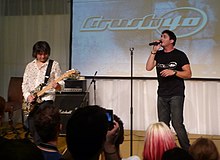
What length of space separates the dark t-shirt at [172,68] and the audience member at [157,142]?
1.69 metres

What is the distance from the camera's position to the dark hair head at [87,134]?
1.29 meters

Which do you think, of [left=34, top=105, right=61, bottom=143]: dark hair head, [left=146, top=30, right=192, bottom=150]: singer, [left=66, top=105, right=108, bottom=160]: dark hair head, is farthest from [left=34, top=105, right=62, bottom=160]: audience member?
[left=146, top=30, right=192, bottom=150]: singer

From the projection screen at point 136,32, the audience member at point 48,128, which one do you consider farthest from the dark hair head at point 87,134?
the projection screen at point 136,32

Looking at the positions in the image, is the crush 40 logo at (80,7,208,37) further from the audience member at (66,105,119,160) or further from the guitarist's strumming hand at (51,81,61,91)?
the audience member at (66,105,119,160)

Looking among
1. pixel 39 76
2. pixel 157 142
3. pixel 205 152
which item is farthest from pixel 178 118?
pixel 205 152

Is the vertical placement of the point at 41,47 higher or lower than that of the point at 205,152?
higher

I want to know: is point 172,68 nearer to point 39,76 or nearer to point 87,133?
point 39,76

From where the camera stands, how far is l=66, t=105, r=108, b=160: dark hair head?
1289 millimetres

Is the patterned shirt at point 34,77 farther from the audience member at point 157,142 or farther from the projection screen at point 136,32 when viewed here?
the audience member at point 157,142

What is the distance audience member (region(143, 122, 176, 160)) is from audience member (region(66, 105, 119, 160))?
0.50m

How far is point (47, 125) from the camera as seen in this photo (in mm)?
1782

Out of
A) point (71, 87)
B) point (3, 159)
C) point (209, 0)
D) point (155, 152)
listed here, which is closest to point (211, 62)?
point (209, 0)

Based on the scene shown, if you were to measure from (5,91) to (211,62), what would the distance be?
363 cm

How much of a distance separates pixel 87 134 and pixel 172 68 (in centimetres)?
238
